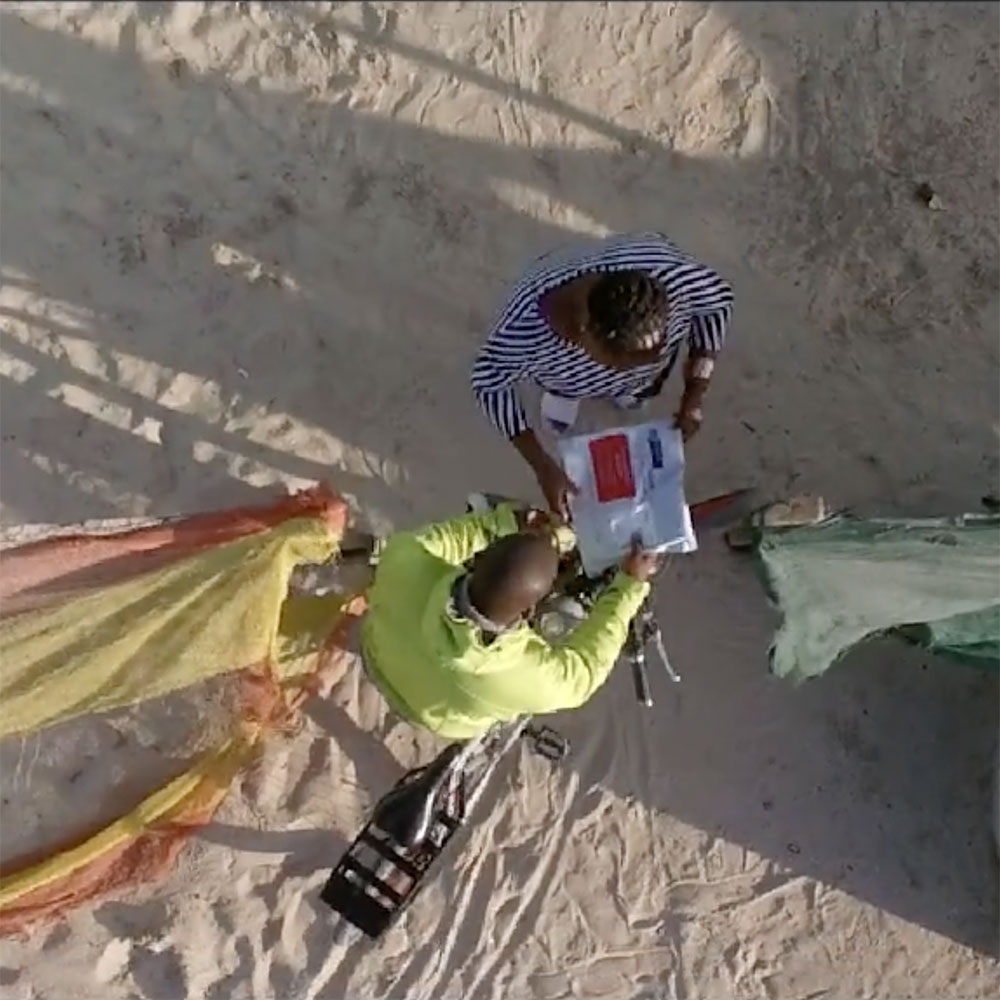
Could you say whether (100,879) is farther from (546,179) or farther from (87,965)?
(546,179)

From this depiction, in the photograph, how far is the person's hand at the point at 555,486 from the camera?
447cm

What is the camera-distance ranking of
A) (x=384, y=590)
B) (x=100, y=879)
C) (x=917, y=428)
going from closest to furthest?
(x=384, y=590) < (x=100, y=879) < (x=917, y=428)

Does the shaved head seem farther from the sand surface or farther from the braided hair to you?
the sand surface

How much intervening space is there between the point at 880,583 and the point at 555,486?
41.6 inches

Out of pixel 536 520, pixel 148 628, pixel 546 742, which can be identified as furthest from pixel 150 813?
pixel 536 520

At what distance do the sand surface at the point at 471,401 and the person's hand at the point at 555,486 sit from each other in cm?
86

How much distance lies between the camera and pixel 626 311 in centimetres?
387

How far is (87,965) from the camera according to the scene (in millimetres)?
5250

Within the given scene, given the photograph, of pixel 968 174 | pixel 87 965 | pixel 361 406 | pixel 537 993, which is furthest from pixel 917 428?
A: pixel 87 965

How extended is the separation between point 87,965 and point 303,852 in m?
0.89

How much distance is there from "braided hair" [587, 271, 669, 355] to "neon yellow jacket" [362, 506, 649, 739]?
754mm

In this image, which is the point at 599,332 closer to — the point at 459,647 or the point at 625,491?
the point at 625,491

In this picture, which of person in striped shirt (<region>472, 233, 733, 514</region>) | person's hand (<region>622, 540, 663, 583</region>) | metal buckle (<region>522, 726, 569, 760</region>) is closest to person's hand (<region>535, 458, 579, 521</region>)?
person in striped shirt (<region>472, 233, 733, 514</region>)

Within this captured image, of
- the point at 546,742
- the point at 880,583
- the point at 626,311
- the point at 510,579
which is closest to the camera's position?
the point at 510,579
